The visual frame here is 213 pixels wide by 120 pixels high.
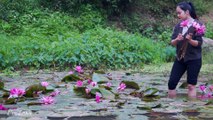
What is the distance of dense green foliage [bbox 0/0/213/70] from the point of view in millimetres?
10664

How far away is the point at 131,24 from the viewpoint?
15.6 metres

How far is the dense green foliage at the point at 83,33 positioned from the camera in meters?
10.7

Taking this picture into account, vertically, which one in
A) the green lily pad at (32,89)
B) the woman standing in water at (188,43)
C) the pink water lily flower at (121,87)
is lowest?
the pink water lily flower at (121,87)

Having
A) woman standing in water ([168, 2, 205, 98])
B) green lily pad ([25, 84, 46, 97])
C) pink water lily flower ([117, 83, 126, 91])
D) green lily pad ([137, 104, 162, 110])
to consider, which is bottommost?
green lily pad ([137, 104, 162, 110])

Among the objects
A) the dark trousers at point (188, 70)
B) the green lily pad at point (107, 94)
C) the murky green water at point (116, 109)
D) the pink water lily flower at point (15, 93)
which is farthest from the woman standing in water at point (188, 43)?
the pink water lily flower at point (15, 93)

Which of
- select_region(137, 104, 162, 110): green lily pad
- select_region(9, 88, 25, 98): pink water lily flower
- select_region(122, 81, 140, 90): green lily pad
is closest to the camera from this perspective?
select_region(137, 104, 162, 110): green lily pad

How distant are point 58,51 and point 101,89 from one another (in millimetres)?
4914

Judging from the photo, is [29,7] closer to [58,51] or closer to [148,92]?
[58,51]

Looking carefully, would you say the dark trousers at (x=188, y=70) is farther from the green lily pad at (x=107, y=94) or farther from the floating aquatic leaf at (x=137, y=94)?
the green lily pad at (x=107, y=94)

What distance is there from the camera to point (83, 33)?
43.3ft

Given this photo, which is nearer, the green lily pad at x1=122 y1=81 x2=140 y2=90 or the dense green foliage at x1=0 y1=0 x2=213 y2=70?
the green lily pad at x1=122 y1=81 x2=140 y2=90

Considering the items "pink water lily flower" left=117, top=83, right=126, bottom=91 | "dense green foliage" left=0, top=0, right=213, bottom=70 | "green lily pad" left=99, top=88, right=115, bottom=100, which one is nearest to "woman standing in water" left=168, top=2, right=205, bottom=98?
"pink water lily flower" left=117, top=83, right=126, bottom=91

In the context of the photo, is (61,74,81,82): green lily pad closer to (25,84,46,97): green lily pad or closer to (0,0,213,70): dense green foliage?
(25,84,46,97): green lily pad

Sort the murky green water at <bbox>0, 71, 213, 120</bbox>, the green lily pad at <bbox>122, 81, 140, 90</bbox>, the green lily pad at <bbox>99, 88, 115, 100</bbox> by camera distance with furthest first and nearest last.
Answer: the green lily pad at <bbox>122, 81, 140, 90</bbox> < the green lily pad at <bbox>99, 88, 115, 100</bbox> < the murky green water at <bbox>0, 71, 213, 120</bbox>
